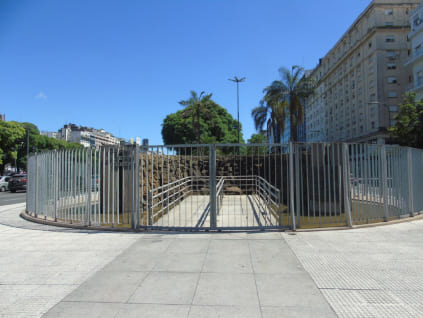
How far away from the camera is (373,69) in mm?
45312

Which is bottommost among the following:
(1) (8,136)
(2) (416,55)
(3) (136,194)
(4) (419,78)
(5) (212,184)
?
(3) (136,194)

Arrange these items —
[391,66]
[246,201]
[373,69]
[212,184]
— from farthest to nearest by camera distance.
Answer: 1. [373,69]
2. [391,66]
3. [246,201]
4. [212,184]

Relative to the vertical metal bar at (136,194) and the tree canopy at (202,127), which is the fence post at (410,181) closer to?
the vertical metal bar at (136,194)

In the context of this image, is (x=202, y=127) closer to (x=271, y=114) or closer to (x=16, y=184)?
(x=271, y=114)

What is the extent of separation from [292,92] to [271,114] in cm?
413

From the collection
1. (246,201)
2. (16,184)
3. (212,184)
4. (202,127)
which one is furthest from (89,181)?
(202,127)

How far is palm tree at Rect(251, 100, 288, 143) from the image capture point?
89.0ft

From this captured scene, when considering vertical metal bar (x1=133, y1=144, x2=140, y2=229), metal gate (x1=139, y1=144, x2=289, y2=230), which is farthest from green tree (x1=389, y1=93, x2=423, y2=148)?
vertical metal bar (x1=133, y1=144, x2=140, y2=229)

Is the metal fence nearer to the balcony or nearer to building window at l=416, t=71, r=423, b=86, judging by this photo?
building window at l=416, t=71, r=423, b=86

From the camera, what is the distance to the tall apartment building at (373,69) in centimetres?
4378

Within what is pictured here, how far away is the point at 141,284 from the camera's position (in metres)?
4.05

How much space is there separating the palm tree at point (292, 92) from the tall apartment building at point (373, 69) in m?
13.7

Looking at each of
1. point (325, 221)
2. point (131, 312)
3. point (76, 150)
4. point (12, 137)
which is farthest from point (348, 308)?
point (12, 137)

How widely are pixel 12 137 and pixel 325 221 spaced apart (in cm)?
4205
